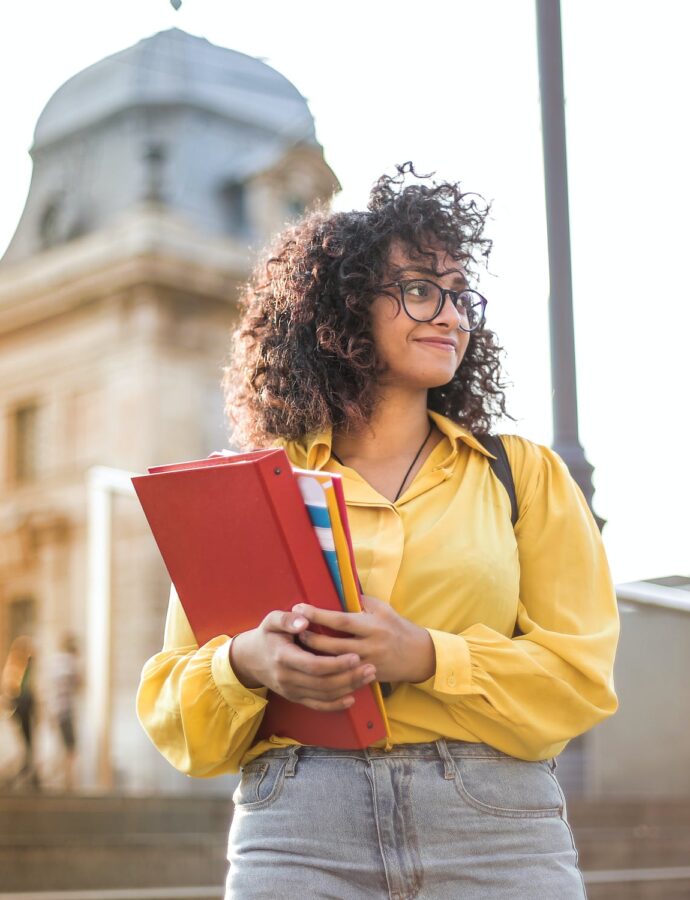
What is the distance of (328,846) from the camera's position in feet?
7.28

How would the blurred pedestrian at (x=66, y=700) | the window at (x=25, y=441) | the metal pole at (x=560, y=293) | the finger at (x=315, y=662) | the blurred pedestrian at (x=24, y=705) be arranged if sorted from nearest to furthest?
the finger at (x=315, y=662) → the metal pole at (x=560, y=293) → the blurred pedestrian at (x=24, y=705) → the blurred pedestrian at (x=66, y=700) → the window at (x=25, y=441)

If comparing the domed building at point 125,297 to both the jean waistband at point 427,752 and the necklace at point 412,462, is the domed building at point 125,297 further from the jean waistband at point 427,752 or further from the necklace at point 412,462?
the jean waistband at point 427,752

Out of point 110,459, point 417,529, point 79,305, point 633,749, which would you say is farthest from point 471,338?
point 79,305

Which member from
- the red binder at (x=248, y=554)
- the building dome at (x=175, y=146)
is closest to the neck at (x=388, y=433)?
the red binder at (x=248, y=554)

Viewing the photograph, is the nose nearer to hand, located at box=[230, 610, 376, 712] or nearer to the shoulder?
the shoulder

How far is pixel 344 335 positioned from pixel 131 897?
4414 millimetres

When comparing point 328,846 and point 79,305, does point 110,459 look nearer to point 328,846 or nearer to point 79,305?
point 79,305

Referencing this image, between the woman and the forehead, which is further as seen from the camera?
the forehead

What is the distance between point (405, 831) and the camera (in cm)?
222

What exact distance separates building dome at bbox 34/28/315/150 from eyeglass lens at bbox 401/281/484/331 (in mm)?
23373

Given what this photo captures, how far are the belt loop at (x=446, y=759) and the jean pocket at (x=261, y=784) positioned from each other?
10.3 inches

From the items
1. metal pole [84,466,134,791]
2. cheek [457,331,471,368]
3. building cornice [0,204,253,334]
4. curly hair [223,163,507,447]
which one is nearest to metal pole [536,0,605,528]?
curly hair [223,163,507,447]

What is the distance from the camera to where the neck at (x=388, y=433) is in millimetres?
2588

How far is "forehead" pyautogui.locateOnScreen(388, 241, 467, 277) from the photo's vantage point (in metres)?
2.56
